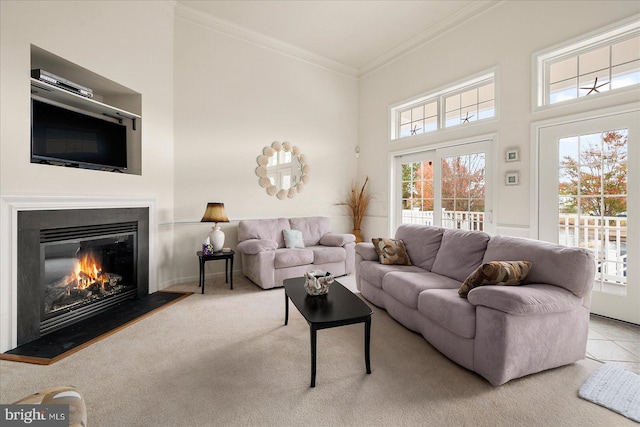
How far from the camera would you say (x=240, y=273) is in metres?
4.48

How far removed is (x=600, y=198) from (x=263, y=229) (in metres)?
3.91

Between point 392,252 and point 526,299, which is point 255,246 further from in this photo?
point 526,299

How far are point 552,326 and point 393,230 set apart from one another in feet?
11.2

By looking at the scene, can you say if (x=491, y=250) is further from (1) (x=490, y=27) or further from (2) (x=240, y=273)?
(2) (x=240, y=273)

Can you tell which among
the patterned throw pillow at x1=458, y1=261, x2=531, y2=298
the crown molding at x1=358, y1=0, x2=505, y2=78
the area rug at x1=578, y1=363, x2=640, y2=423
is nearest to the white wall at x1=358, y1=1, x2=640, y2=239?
the crown molding at x1=358, y1=0, x2=505, y2=78

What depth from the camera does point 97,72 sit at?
9.40 feet

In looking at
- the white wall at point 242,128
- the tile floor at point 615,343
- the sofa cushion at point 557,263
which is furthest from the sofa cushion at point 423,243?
the white wall at point 242,128

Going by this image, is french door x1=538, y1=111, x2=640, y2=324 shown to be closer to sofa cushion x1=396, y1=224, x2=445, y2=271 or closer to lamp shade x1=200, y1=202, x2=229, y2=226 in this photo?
sofa cushion x1=396, y1=224, x2=445, y2=271

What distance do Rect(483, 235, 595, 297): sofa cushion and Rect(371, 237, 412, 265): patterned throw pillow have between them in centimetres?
101

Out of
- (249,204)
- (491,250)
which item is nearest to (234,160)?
(249,204)

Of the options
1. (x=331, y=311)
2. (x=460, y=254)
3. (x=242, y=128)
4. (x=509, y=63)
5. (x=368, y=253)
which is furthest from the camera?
(x=242, y=128)

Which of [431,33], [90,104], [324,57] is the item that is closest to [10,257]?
[90,104]

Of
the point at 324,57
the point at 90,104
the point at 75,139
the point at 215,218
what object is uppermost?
the point at 324,57

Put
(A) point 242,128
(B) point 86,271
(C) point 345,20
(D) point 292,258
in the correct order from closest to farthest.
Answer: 1. (B) point 86,271
2. (D) point 292,258
3. (C) point 345,20
4. (A) point 242,128
